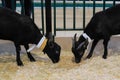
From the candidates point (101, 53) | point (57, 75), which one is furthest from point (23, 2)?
point (57, 75)

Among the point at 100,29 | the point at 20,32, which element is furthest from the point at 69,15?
the point at 20,32

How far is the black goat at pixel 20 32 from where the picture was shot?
6945 millimetres

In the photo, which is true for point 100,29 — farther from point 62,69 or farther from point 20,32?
point 20,32

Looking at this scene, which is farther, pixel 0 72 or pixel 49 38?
pixel 49 38

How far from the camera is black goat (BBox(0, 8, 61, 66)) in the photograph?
6.95 m

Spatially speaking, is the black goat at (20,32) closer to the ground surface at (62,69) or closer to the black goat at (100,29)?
the ground surface at (62,69)

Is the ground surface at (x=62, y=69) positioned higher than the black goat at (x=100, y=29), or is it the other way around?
the black goat at (x=100, y=29)

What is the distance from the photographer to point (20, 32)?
6984mm

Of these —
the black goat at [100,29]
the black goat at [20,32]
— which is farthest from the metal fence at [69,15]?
the black goat at [20,32]

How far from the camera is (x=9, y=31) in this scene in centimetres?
694

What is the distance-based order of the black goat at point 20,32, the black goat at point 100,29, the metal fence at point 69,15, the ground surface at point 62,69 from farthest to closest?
the metal fence at point 69,15, the black goat at point 100,29, the black goat at point 20,32, the ground surface at point 62,69

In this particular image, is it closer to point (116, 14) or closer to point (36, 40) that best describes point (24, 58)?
point (36, 40)

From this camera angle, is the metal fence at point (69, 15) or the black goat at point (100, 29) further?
the metal fence at point (69, 15)

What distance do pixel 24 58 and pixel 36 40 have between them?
75cm
